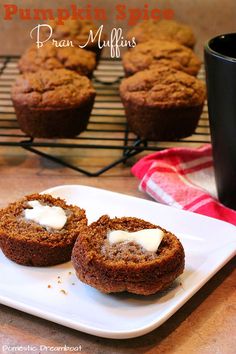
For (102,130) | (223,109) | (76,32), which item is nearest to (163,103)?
(102,130)

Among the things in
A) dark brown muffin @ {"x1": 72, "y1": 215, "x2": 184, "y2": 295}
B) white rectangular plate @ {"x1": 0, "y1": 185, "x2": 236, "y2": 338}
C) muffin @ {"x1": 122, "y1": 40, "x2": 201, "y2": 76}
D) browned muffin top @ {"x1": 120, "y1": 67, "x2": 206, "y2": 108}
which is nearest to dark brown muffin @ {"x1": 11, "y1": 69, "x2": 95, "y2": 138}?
browned muffin top @ {"x1": 120, "y1": 67, "x2": 206, "y2": 108}

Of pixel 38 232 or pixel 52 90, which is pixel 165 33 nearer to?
pixel 52 90

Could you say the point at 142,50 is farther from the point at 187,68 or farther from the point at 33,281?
the point at 33,281

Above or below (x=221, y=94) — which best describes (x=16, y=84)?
below

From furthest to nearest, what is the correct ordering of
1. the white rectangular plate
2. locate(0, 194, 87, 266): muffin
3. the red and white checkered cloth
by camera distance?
the red and white checkered cloth → locate(0, 194, 87, 266): muffin → the white rectangular plate

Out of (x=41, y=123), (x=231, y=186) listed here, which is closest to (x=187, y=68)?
(x=41, y=123)

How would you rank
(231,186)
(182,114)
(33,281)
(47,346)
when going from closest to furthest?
1. (47,346)
2. (33,281)
3. (231,186)
4. (182,114)

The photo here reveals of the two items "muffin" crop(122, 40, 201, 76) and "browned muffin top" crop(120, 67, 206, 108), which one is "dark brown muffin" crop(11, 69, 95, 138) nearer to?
"browned muffin top" crop(120, 67, 206, 108)
